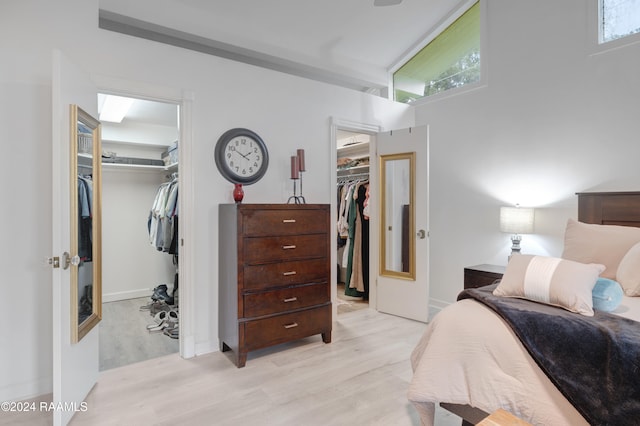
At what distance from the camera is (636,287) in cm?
200

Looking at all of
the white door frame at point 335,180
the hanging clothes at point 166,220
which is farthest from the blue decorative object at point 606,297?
the hanging clothes at point 166,220

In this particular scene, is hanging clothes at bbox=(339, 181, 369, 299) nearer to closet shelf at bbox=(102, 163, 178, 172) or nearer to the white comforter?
closet shelf at bbox=(102, 163, 178, 172)

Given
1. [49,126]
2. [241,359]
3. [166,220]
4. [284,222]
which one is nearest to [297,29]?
[284,222]

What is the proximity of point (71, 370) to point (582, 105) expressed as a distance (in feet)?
13.3

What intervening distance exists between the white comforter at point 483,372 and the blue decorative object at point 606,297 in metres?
0.07

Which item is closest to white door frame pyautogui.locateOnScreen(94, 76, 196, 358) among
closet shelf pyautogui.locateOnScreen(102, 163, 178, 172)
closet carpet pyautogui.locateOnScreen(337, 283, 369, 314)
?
closet shelf pyautogui.locateOnScreen(102, 163, 178, 172)

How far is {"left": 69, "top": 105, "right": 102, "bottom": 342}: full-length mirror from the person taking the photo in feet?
6.45

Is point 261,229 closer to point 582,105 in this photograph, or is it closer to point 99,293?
point 99,293

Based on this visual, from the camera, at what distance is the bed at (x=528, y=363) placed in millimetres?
1242

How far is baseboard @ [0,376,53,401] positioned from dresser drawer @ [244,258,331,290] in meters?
1.35

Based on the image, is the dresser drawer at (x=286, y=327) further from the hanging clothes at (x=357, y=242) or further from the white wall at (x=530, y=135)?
the white wall at (x=530, y=135)

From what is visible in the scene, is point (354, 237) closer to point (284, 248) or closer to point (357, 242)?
point (357, 242)

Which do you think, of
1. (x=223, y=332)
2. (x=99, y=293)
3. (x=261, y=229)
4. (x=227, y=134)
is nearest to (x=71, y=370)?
(x=99, y=293)

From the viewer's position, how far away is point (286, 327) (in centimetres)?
282
